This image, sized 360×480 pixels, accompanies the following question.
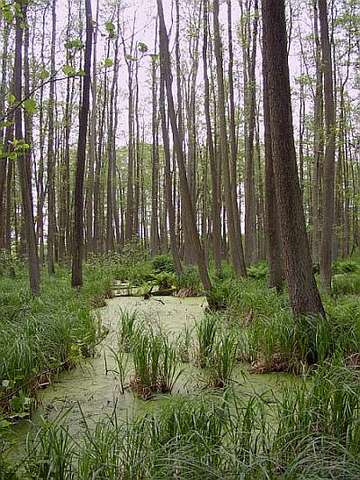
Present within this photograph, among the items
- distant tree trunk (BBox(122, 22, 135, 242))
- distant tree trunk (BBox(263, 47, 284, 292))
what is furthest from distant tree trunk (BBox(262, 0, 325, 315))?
distant tree trunk (BBox(122, 22, 135, 242))

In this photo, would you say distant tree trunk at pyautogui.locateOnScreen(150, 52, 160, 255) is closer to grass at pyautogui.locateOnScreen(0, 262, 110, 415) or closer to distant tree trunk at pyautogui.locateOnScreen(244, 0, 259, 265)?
distant tree trunk at pyautogui.locateOnScreen(244, 0, 259, 265)

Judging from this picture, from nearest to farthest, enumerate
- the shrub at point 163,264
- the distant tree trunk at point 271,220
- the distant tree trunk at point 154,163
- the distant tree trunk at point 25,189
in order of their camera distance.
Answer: the distant tree trunk at point 271,220 < the distant tree trunk at point 25,189 < the shrub at point 163,264 < the distant tree trunk at point 154,163

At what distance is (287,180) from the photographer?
3.83 metres

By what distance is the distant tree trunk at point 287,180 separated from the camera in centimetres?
381

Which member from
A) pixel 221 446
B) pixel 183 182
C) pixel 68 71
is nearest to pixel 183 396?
pixel 221 446

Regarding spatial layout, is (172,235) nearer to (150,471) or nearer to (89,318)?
(89,318)

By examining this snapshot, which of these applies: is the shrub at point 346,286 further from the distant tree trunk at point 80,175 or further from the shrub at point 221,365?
the shrub at point 221,365

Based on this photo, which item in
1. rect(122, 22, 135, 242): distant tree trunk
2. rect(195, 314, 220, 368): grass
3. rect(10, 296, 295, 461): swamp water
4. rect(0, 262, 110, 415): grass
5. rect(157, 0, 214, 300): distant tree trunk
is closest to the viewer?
rect(10, 296, 295, 461): swamp water

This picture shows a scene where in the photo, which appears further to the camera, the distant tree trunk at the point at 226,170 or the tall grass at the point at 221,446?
the distant tree trunk at the point at 226,170

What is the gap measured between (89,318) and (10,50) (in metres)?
9.73

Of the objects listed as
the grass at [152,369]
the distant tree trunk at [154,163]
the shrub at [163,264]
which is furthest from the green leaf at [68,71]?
the distant tree trunk at [154,163]

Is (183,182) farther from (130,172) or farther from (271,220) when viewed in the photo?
(130,172)

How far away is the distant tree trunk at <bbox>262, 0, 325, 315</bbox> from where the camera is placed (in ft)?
12.5

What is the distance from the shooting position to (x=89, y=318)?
4.56m
